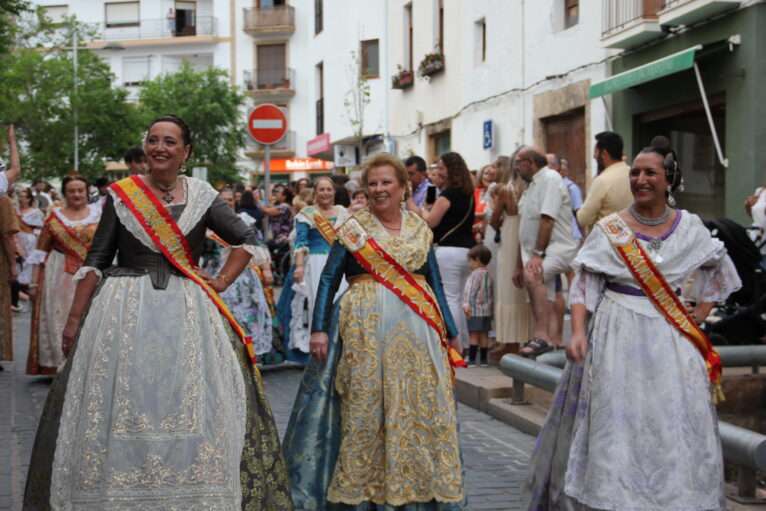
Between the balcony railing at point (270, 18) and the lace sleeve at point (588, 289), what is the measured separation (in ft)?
156

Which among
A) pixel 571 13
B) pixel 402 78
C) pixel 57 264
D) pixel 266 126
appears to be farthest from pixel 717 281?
pixel 402 78

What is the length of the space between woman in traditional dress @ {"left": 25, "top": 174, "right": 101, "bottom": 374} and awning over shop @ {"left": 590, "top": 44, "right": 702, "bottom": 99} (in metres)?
7.41

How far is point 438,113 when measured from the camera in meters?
24.7

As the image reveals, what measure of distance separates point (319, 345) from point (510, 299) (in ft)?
15.5

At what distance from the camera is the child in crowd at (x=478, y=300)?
10500mm

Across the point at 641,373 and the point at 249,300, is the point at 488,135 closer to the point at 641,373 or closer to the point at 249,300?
the point at 249,300

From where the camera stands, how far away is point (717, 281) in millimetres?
5461

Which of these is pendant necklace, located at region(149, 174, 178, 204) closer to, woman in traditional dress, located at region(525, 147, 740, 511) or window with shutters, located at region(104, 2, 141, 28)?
woman in traditional dress, located at region(525, 147, 740, 511)

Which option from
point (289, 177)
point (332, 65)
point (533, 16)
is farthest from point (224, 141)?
point (533, 16)

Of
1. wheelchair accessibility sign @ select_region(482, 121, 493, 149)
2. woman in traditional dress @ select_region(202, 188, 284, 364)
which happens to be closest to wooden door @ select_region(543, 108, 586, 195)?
wheelchair accessibility sign @ select_region(482, 121, 493, 149)

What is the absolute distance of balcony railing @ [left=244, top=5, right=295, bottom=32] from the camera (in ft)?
169

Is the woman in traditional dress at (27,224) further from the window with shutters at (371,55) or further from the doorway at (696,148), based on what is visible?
the window with shutters at (371,55)

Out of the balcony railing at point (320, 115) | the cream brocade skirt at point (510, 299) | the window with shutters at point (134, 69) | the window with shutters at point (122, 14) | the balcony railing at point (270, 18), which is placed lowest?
the cream brocade skirt at point (510, 299)

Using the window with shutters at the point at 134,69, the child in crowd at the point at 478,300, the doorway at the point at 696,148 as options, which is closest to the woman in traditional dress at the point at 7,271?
the child in crowd at the point at 478,300
